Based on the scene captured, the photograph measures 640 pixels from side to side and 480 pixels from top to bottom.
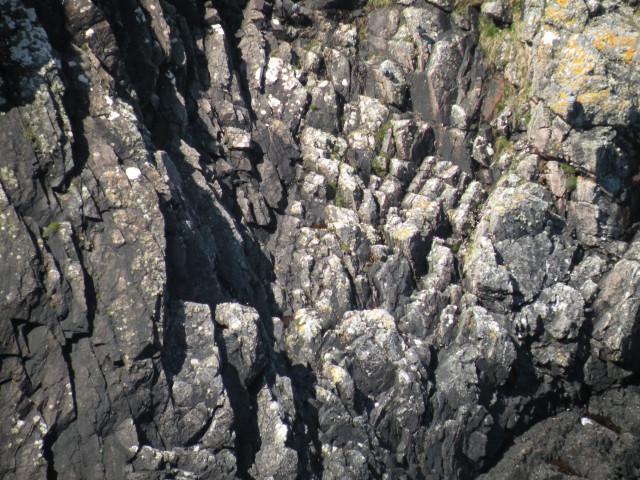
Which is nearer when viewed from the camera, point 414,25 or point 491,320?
point 491,320

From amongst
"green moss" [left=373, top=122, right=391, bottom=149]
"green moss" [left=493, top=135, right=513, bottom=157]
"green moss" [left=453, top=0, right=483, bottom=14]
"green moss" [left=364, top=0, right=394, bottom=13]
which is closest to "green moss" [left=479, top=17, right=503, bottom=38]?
"green moss" [left=453, top=0, right=483, bottom=14]

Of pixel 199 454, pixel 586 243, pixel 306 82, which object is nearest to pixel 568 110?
pixel 586 243

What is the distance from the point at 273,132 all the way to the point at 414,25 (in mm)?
8145

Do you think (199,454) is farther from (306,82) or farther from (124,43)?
(306,82)

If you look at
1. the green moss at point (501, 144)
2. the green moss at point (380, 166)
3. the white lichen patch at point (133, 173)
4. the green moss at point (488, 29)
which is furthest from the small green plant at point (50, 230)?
the green moss at point (488, 29)

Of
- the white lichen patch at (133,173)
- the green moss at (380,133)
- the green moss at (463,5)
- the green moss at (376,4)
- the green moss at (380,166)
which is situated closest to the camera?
the white lichen patch at (133,173)

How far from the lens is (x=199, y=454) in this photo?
51.1 feet

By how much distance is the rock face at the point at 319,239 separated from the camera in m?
15.4

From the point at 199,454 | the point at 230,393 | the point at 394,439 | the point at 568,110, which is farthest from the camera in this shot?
the point at 568,110

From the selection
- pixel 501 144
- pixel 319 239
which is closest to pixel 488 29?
pixel 501 144

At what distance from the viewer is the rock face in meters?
15.4

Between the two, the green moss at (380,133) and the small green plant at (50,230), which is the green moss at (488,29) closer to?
the green moss at (380,133)

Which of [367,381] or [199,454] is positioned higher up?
[367,381]

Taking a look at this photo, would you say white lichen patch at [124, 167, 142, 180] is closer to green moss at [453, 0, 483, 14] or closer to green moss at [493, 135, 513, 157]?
green moss at [493, 135, 513, 157]
